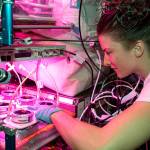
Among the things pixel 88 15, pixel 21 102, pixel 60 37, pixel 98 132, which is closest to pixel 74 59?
pixel 60 37

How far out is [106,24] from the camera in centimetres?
123

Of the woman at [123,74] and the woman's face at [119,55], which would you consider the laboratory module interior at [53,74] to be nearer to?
the woman at [123,74]

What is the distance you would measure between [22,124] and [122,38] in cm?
54

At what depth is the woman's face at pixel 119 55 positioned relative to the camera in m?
1.22

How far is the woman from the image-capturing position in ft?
3.59

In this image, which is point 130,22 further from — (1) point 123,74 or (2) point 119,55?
(1) point 123,74

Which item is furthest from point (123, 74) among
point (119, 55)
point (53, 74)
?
point (53, 74)

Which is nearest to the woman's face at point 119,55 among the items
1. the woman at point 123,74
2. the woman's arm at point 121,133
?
the woman at point 123,74

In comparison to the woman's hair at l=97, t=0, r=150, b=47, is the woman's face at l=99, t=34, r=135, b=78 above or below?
below

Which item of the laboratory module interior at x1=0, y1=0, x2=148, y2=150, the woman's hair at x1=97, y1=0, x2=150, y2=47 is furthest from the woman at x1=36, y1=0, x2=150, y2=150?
the laboratory module interior at x1=0, y1=0, x2=148, y2=150

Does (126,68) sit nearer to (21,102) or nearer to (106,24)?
(106,24)

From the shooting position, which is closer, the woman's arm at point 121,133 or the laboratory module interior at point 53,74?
the woman's arm at point 121,133

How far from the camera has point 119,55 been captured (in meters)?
1.24

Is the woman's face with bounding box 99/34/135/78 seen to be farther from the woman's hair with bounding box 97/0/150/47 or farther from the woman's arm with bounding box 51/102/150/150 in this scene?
the woman's arm with bounding box 51/102/150/150
